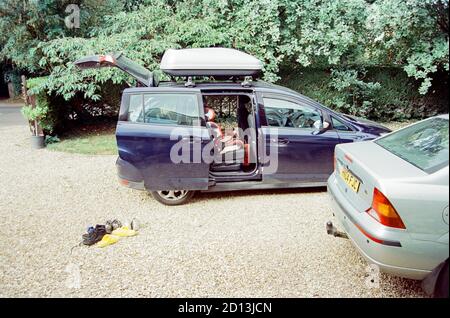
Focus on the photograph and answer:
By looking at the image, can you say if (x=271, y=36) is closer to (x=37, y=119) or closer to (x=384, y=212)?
(x=37, y=119)

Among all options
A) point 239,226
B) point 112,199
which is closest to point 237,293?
point 239,226

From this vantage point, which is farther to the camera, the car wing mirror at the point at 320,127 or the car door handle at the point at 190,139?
the car wing mirror at the point at 320,127

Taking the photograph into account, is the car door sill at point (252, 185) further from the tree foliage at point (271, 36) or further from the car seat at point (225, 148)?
the tree foliage at point (271, 36)

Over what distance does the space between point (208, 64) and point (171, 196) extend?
1.99 metres

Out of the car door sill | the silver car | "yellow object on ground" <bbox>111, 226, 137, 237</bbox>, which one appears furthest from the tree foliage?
the silver car

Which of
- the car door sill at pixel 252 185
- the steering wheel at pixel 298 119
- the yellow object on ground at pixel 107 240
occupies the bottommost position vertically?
the yellow object on ground at pixel 107 240

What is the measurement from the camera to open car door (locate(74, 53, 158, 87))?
16.2 ft

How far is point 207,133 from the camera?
4980mm

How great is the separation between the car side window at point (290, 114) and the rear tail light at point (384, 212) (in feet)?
8.08

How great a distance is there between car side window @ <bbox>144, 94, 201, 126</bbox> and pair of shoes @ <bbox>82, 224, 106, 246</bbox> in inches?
65.2

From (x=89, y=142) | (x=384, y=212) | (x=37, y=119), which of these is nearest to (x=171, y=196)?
(x=384, y=212)

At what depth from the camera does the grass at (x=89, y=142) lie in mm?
8172

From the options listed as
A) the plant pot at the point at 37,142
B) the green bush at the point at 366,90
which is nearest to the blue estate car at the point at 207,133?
the plant pot at the point at 37,142
